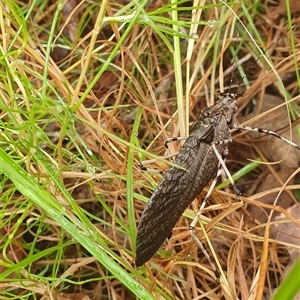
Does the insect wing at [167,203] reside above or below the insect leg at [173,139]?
below

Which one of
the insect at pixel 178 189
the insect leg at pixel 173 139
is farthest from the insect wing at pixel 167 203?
the insect leg at pixel 173 139

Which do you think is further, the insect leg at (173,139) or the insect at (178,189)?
the insect leg at (173,139)

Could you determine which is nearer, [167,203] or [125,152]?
[167,203]

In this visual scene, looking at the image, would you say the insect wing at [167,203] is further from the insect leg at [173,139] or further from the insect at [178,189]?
the insect leg at [173,139]

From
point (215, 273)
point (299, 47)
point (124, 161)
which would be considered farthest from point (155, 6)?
point (215, 273)

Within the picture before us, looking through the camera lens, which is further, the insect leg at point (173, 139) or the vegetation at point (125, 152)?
the insect leg at point (173, 139)

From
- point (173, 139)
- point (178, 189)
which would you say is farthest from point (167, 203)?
point (173, 139)

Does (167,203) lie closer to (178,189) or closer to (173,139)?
(178,189)

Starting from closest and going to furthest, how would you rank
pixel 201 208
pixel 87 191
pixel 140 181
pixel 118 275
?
pixel 118 275, pixel 201 208, pixel 140 181, pixel 87 191

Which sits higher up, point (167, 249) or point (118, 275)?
point (118, 275)

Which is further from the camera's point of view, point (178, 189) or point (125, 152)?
point (125, 152)

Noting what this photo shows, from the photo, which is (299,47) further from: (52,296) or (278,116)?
(52,296)
